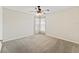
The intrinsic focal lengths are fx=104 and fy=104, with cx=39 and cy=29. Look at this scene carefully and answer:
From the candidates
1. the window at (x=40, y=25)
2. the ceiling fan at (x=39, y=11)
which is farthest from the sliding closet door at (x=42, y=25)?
the ceiling fan at (x=39, y=11)

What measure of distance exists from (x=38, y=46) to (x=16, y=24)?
52 centimetres

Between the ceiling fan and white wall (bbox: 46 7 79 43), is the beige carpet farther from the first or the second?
the ceiling fan

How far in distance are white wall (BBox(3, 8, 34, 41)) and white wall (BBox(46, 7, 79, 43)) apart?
0.33 meters

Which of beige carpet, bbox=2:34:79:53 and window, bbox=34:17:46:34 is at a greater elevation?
window, bbox=34:17:46:34

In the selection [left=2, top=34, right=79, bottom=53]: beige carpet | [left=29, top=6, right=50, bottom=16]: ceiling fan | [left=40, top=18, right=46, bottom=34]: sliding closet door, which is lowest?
[left=2, top=34, right=79, bottom=53]: beige carpet

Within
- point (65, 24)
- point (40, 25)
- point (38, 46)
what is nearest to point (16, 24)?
point (40, 25)

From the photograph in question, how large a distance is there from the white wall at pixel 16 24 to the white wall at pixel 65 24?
329mm

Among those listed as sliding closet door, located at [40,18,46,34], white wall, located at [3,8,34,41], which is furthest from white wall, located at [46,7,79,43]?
white wall, located at [3,8,34,41]

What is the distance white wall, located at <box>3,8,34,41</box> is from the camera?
172 cm
